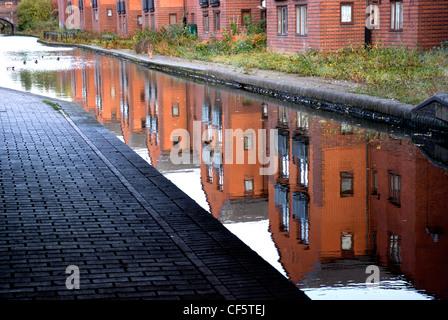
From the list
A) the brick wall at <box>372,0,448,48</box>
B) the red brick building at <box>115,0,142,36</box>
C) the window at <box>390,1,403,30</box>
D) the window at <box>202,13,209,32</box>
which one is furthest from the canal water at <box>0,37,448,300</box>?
A: the red brick building at <box>115,0,142,36</box>

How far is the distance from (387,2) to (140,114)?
45.0ft

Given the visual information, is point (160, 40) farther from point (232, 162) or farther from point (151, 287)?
point (151, 287)

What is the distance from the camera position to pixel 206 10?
47531 millimetres

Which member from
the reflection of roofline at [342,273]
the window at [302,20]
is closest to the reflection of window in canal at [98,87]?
the window at [302,20]

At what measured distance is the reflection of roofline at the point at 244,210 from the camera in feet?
27.6

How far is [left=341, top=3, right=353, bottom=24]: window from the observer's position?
30.1 meters

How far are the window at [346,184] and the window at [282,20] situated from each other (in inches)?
966

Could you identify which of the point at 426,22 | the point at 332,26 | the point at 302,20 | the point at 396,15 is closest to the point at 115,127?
the point at 426,22

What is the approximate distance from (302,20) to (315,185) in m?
23.1

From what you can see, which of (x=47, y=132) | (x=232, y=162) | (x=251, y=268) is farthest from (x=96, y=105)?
(x=251, y=268)

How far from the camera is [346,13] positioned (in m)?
30.2

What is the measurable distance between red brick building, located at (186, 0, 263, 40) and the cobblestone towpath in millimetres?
31835

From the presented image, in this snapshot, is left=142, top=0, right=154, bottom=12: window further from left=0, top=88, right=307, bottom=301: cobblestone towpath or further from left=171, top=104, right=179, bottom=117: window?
left=0, top=88, right=307, bottom=301: cobblestone towpath

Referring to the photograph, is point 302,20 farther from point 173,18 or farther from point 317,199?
point 173,18
